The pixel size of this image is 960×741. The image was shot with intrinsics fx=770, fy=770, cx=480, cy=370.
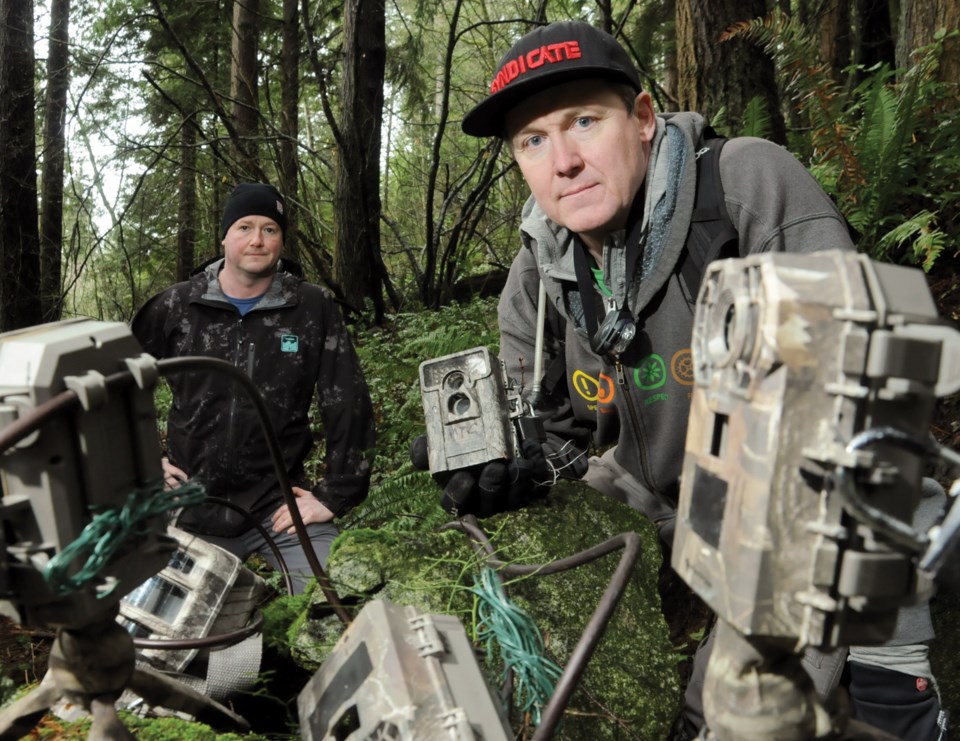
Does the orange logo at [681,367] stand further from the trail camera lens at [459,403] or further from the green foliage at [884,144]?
the green foliage at [884,144]

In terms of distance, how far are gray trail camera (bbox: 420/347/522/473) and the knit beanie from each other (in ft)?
7.42

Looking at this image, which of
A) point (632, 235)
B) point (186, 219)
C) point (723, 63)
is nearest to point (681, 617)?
point (632, 235)

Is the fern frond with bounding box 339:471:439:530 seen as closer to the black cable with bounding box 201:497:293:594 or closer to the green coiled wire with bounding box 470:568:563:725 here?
the black cable with bounding box 201:497:293:594

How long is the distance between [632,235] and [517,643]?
146 centimetres

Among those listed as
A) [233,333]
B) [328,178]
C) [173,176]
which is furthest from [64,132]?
[233,333]

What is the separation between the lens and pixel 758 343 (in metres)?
1.10

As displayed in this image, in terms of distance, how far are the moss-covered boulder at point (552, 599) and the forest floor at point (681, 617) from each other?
2.04ft

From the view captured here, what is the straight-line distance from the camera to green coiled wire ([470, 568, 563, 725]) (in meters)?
1.89

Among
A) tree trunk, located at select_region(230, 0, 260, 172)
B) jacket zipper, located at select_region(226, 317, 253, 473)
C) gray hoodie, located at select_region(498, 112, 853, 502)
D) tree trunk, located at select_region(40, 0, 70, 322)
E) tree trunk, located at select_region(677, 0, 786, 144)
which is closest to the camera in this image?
gray hoodie, located at select_region(498, 112, 853, 502)

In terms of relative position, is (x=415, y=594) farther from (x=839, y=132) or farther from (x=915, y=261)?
(x=839, y=132)

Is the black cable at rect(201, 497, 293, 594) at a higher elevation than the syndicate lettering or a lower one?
lower

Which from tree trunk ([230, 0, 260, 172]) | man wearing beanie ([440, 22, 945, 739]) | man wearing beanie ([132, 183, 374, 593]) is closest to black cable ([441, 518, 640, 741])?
man wearing beanie ([440, 22, 945, 739])

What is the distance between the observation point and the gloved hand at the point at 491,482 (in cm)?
250

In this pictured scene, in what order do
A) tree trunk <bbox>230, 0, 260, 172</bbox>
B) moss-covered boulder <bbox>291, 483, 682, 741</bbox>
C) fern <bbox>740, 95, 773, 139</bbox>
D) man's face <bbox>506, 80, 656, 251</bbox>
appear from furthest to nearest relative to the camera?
1. tree trunk <bbox>230, 0, 260, 172</bbox>
2. fern <bbox>740, 95, 773, 139</bbox>
3. man's face <bbox>506, 80, 656, 251</bbox>
4. moss-covered boulder <bbox>291, 483, 682, 741</bbox>
